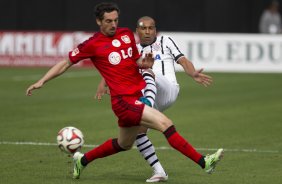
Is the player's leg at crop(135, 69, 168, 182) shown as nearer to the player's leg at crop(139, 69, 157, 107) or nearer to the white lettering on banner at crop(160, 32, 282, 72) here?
the player's leg at crop(139, 69, 157, 107)

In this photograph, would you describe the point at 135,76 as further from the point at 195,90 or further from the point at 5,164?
the point at 195,90

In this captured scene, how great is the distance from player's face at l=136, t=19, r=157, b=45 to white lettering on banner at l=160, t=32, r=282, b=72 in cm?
1782

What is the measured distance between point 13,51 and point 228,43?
8.07 metres

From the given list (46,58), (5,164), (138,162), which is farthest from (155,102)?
(46,58)

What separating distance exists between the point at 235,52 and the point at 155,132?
14.2 m

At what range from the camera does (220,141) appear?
46.4ft

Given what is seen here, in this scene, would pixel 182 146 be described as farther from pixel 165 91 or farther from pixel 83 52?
pixel 83 52

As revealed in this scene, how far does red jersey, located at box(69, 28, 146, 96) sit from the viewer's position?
9984mm

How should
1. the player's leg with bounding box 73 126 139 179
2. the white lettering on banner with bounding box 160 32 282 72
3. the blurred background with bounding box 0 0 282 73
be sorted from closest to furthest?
1. the player's leg with bounding box 73 126 139 179
2. the white lettering on banner with bounding box 160 32 282 72
3. the blurred background with bounding box 0 0 282 73

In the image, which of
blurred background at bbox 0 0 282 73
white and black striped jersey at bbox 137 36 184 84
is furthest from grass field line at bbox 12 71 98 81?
white and black striped jersey at bbox 137 36 184 84

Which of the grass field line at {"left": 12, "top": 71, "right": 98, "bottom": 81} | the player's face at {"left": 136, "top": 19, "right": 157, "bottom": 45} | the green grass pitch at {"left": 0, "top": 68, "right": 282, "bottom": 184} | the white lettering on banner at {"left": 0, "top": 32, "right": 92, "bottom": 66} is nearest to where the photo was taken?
the green grass pitch at {"left": 0, "top": 68, "right": 282, "bottom": 184}

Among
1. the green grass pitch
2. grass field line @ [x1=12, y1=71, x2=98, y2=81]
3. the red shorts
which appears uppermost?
the red shorts

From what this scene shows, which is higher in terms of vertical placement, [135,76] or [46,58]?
[135,76]

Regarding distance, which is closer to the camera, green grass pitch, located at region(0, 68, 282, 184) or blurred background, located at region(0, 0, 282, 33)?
green grass pitch, located at region(0, 68, 282, 184)
